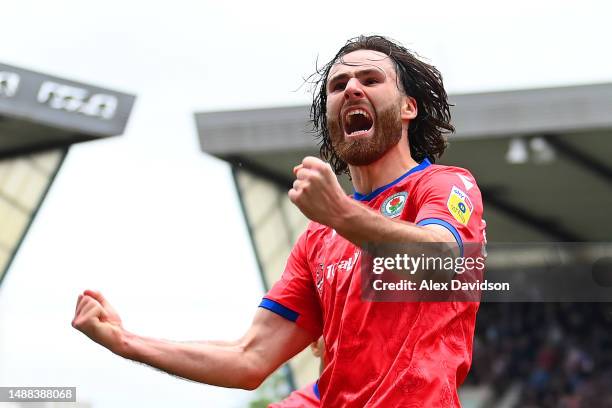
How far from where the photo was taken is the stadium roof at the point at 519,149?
51.3ft

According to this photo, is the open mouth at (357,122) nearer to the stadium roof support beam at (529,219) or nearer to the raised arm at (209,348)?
the raised arm at (209,348)

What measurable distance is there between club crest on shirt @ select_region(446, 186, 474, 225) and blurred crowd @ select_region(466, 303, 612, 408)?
15.1 m

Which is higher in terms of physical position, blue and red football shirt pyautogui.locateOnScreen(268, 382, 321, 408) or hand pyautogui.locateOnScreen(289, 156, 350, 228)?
hand pyautogui.locateOnScreen(289, 156, 350, 228)

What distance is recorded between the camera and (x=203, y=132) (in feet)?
56.9

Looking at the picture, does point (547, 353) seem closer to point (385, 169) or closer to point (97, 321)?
point (385, 169)

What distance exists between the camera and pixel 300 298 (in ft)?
11.4

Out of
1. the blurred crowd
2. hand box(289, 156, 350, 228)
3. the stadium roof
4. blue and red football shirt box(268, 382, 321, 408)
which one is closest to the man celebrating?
hand box(289, 156, 350, 228)

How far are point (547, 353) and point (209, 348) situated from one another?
53.1ft

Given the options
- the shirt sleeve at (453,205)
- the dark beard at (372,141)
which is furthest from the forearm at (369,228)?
the dark beard at (372,141)

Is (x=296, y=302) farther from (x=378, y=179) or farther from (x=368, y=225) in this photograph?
(x=368, y=225)

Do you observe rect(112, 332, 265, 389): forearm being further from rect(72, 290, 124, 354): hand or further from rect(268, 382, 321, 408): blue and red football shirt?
rect(268, 382, 321, 408): blue and red football shirt

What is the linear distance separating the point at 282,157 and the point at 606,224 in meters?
6.32

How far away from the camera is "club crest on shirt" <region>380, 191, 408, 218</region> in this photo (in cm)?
310

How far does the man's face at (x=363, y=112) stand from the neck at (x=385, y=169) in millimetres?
26
